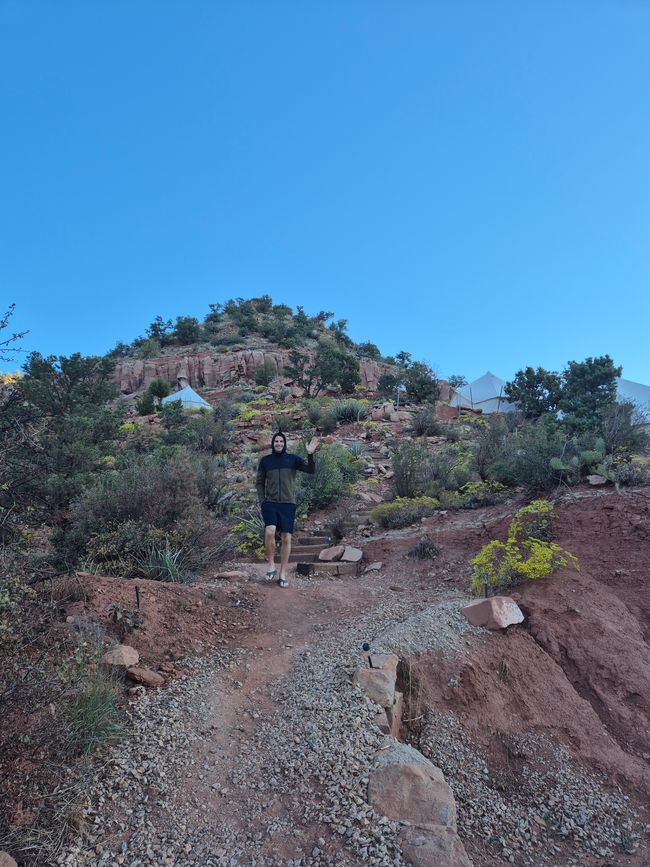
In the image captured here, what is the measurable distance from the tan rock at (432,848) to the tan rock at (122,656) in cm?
199

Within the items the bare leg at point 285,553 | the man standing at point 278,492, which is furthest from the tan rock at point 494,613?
the man standing at point 278,492

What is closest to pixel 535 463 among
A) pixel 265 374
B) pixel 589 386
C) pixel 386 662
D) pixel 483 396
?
pixel 386 662

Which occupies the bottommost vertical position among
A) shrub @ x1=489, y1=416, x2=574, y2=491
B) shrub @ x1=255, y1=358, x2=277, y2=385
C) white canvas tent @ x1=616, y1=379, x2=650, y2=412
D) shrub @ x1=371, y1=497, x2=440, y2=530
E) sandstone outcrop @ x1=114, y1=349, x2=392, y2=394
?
shrub @ x1=371, y1=497, x2=440, y2=530

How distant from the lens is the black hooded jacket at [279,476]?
6.05 m

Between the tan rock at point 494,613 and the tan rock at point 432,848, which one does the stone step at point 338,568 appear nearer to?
the tan rock at point 494,613

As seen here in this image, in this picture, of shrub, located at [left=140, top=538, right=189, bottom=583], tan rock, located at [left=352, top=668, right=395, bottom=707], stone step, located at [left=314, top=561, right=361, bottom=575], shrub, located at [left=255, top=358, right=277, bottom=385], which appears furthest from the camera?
shrub, located at [left=255, top=358, right=277, bottom=385]

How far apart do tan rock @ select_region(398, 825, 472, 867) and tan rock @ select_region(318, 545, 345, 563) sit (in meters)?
4.75

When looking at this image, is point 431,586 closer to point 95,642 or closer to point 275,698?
point 275,698

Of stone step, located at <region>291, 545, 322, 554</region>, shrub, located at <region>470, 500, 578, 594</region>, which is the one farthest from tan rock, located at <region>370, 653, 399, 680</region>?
stone step, located at <region>291, 545, 322, 554</region>

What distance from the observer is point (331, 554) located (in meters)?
Answer: 7.39

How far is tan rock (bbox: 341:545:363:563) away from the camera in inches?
284

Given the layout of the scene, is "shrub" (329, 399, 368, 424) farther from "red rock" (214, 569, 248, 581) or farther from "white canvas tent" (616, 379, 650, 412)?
"red rock" (214, 569, 248, 581)

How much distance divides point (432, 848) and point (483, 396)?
89.5 feet

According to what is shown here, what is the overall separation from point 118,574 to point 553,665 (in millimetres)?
4376
